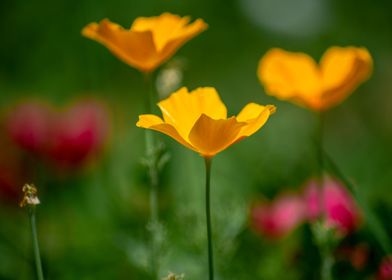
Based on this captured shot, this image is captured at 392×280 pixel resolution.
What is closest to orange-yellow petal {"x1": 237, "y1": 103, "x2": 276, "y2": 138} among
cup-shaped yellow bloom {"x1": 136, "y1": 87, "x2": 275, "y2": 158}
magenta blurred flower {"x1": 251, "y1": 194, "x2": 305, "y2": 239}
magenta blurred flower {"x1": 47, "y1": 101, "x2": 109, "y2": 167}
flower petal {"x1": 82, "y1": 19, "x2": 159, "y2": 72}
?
cup-shaped yellow bloom {"x1": 136, "y1": 87, "x2": 275, "y2": 158}

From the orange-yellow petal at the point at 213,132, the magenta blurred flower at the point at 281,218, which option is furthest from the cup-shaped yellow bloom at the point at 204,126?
the magenta blurred flower at the point at 281,218

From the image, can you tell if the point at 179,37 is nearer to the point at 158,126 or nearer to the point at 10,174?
the point at 158,126

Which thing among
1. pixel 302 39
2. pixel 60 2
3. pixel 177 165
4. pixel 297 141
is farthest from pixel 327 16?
pixel 177 165

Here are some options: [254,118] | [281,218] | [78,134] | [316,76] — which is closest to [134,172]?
[78,134]

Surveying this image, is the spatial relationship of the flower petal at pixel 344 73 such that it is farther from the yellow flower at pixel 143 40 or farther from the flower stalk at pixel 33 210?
the flower stalk at pixel 33 210

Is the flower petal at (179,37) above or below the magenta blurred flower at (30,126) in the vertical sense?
above

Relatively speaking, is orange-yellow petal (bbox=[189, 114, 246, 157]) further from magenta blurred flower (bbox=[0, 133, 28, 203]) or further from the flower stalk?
magenta blurred flower (bbox=[0, 133, 28, 203])
